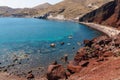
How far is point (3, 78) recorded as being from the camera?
63406 mm

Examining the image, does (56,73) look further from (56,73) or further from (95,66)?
(95,66)

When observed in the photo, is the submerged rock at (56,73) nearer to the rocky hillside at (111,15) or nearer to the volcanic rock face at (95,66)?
the volcanic rock face at (95,66)

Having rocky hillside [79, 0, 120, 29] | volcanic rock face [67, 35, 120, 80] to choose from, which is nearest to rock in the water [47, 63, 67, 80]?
volcanic rock face [67, 35, 120, 80]

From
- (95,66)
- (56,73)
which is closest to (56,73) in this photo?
(56,73)

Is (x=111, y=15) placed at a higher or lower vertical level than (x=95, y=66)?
lower

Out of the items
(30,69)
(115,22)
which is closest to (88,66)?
(30,69)

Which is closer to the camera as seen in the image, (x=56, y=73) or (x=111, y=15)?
(x=56, y=73)

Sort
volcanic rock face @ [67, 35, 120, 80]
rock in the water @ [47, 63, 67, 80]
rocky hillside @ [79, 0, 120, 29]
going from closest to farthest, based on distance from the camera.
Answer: volcanic rock face @ [67, 35, 120, 80] → rock in the water @ [47, 63, 67, 80] → rocky hillside @ [79, 0, 120, 29]

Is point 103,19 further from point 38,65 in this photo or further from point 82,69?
point 82,69

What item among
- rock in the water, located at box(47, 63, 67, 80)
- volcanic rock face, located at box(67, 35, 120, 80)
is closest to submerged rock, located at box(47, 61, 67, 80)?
rock in the water, located at box(47, 63, 67, 80)

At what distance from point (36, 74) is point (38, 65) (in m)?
8.17

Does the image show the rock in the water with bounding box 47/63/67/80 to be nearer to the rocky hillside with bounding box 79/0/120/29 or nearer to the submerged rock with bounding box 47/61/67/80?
the submerged rock with bounding box 47/61/67/80

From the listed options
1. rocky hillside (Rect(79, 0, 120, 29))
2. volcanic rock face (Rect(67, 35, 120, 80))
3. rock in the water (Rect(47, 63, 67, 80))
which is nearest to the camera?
volcanic rock face (Rect(67, 35, 120, 80))

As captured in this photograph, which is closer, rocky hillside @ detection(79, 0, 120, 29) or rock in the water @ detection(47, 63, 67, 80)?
rock in the water @ detection(47, 63, 67, 80)
